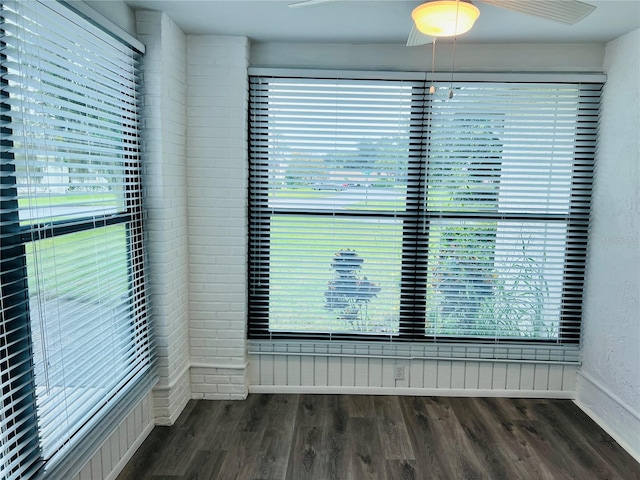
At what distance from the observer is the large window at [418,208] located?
271 cm

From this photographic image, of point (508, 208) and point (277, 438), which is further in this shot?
point (508, 208)

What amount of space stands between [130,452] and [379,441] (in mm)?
1380

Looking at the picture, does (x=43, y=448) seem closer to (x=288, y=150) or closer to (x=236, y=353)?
(x=236, y=353)

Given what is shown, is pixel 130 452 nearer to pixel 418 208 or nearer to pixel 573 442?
pixel 418 208

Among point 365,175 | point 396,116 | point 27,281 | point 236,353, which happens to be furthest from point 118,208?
point 396,116

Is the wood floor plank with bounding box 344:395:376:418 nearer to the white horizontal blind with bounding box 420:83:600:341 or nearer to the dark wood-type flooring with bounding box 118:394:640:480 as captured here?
the dark wood-type flooring with bounding box 118:394:640:480

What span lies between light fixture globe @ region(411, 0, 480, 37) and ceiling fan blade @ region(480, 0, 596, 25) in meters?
0.07

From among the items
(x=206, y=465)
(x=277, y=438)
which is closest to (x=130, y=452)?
(x=206, y=465)

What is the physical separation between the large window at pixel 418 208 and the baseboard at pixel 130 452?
0.85 metres

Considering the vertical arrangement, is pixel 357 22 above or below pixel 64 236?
above

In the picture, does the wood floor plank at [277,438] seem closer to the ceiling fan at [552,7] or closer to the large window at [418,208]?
the large window at [418,208]

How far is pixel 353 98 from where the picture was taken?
2.71m

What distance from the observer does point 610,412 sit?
254cm

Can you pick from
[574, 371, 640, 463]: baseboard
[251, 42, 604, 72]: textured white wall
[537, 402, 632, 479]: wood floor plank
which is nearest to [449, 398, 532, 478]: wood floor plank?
[537, 402, 632, 479]: wood floor plank
